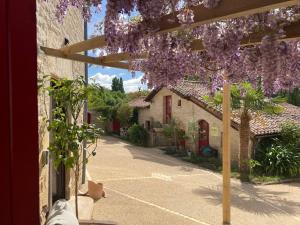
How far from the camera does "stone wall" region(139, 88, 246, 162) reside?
17594mm

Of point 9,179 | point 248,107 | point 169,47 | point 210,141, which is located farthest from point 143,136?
point 9,179

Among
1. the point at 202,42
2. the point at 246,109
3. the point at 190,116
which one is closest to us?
the point at 202,42

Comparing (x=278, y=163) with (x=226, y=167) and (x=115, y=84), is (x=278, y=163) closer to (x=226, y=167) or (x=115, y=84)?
(x=226, y=167)

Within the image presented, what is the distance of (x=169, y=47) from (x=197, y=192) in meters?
8.79

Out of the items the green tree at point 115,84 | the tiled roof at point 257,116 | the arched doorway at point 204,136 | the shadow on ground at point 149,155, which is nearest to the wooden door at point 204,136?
the arched doorway at point 204,136

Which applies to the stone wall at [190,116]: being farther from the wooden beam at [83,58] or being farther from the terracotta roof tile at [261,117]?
the wooden beam at [83,58]

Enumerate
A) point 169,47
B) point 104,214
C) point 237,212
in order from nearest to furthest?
point 169,47 → point 104,214 → point 237,212

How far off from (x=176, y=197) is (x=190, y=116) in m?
10.4

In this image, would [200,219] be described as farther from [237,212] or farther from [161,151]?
[161,151]

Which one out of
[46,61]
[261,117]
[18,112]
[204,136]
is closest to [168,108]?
[204,136]

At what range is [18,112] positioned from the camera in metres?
1.08

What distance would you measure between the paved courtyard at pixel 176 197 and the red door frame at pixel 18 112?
654cm

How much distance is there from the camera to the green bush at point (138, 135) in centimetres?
2369

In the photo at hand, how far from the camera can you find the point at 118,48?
303 cm
